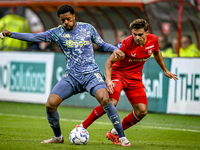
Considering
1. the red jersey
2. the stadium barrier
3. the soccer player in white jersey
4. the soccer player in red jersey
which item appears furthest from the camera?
the stadium barrier

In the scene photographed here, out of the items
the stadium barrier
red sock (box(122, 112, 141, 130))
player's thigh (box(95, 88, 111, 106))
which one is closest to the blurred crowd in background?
the stadium barrier

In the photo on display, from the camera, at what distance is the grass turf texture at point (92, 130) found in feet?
18.9

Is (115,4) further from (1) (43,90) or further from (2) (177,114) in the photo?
(2) (177,114)

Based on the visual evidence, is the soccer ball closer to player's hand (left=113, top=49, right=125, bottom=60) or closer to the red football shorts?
the red football shorts

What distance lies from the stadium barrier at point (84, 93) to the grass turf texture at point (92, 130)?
1.06 ft

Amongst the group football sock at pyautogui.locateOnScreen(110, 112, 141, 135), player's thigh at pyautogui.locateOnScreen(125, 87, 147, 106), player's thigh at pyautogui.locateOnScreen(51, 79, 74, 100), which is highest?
player's thigh at pyautogui.locateOnScreen(51, 79, 74, 100)

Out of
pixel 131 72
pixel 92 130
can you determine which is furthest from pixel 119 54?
pixel 92 130

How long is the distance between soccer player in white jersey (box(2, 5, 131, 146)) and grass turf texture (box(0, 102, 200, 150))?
1.66ft

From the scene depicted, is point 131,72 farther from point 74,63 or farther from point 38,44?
point 38,44

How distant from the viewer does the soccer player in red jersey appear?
6004 mm

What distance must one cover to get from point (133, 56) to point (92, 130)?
2271 millimetres

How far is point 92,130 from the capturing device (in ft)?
25.4

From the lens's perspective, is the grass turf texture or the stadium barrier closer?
the grass turf texture

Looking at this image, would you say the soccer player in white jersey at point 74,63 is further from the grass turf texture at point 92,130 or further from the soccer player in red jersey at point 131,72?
the grass turf texture at point 92,130
